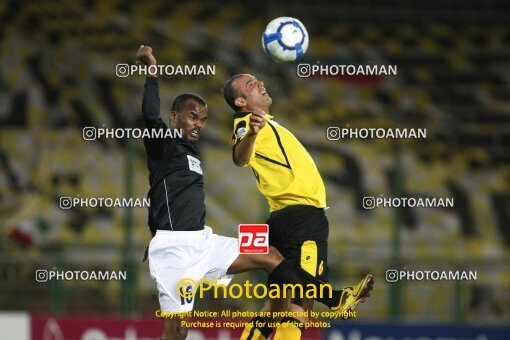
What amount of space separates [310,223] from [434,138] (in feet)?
22.3

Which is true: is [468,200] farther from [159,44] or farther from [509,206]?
[159,44]

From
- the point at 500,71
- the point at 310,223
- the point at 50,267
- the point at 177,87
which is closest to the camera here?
the point at 310,223

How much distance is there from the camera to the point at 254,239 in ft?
20.2

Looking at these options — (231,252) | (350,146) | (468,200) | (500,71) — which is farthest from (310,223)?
(500,71)

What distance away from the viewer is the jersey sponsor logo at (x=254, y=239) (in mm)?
6086

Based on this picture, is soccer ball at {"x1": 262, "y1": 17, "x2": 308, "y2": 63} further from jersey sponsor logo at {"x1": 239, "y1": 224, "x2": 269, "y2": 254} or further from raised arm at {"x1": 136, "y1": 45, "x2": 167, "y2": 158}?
jersey sponsor logo at {"x1": 239, "y1": 224, "x2": 269, "y2": 254}

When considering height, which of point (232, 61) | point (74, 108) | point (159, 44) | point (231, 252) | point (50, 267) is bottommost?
point (231, 252)

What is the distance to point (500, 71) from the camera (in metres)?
13.9

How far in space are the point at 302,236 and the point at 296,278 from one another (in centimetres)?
26

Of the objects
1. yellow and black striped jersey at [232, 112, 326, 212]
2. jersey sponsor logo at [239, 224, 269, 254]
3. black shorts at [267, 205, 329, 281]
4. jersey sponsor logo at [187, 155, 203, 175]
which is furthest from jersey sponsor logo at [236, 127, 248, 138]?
jersey sponsor logo at [239, 224, 269, 254]

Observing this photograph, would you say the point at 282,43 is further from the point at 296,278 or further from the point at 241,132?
the point at 296,278

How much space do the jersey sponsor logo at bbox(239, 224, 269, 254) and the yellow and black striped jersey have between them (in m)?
0.19

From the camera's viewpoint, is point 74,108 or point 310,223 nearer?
point 310,223

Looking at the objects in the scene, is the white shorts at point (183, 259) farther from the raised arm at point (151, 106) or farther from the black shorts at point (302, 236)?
the raised arm at point (151, 106)
